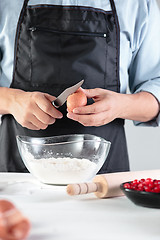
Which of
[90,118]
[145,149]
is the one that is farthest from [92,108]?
[145,149]

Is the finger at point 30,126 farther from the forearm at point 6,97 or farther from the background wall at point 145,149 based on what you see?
the background wall at point 145,149

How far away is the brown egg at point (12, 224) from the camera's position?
53 centimetres

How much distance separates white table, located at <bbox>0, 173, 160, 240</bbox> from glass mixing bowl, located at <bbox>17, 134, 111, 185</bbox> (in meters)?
0.03

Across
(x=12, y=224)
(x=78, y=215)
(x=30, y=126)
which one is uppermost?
(x=12, y=224)

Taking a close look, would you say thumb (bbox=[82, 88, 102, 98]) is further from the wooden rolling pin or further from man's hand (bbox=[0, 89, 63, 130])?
the wooden rolling pin

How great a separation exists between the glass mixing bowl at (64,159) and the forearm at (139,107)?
13.1 inches

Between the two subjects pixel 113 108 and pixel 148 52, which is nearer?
pixel 113 108

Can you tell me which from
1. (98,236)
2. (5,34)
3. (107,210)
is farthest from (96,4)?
(98,236)

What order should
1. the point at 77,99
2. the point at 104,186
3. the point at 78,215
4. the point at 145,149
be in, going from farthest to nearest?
1. the point at 145,149
2. the point at 77,99
3. the point at 104,186
4. the point at 78,215

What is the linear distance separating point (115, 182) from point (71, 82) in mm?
585

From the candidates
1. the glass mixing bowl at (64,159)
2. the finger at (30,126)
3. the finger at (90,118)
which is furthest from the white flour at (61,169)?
the finger at (30,126)

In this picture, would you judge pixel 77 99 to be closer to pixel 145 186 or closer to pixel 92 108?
pixel 92 108

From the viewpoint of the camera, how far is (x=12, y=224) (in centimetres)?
53

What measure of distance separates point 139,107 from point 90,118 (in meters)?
0.26
